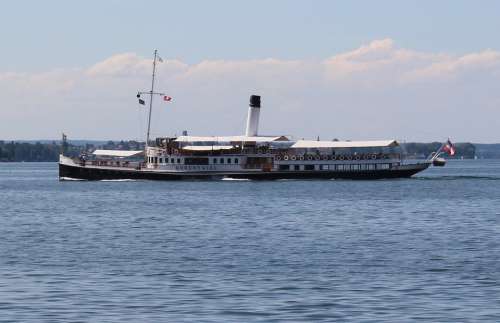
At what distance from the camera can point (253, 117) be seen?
17612 centimetres

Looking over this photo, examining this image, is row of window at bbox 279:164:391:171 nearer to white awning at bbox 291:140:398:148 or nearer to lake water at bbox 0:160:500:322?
white awning at bbox 291:140:398:148

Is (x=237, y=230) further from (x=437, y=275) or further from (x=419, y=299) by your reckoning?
(x=419, y=299)

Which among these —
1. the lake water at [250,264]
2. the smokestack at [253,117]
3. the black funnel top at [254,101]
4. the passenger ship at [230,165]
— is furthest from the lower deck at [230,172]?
the lake water at [250,264]

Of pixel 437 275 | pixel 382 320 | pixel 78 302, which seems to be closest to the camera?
pixel 382 320

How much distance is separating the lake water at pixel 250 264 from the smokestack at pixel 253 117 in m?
78.6

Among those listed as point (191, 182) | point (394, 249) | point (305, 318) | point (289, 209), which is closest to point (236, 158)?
point (191, 182)

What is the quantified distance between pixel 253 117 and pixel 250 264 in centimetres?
12866

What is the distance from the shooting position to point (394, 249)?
54812 mm

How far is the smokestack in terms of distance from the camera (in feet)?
575

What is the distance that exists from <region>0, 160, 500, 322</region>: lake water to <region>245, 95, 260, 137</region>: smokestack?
78628mm

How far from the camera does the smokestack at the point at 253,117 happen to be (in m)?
175

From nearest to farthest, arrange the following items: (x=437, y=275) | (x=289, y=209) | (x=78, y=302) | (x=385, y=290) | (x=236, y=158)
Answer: (x=78, y=302) → (x=385, y=290) → (x=437, y=275) → (x=289, y=209) → (x=236, y=158)

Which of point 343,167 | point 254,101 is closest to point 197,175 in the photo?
point 343,167

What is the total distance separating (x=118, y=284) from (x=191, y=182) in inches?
4677
